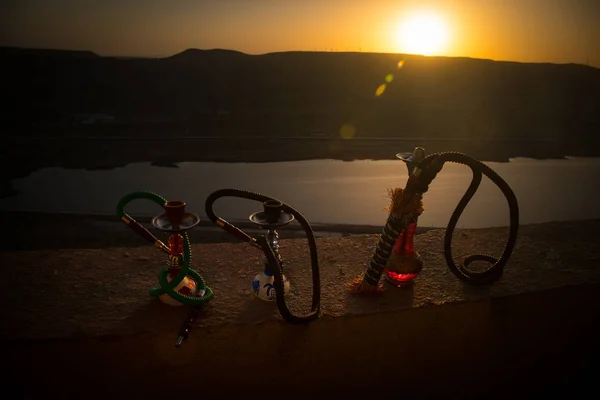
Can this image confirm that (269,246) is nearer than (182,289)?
Yes

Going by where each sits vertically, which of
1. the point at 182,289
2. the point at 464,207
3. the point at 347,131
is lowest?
the point at 182,289

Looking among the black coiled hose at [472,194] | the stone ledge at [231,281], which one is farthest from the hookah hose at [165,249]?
the black coiled hose at [472,194]

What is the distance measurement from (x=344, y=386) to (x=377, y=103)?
143ft

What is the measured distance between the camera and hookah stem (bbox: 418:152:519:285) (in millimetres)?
2172

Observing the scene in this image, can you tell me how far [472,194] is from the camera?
2516 millimetres

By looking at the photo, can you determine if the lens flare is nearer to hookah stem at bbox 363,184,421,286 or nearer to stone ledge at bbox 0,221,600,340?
stone ledge at bbox 0,221,600,340

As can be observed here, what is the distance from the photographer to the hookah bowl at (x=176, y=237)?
76.3 inches

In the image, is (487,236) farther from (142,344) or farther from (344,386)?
(142,344)

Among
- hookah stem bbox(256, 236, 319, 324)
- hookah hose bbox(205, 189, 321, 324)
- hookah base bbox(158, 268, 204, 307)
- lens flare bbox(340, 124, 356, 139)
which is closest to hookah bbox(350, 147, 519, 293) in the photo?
hookah hose bbox(205, 189, 321, 324)

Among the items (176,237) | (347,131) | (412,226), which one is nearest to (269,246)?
(176,237)

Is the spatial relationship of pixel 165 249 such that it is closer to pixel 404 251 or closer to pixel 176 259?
pixel 176 259

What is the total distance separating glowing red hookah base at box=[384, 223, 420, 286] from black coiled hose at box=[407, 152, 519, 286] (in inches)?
10.4

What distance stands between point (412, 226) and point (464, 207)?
1.20 ft

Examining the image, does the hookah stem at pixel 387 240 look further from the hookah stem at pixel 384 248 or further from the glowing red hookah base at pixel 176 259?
the glowing red hookah base at pixel 176 259
